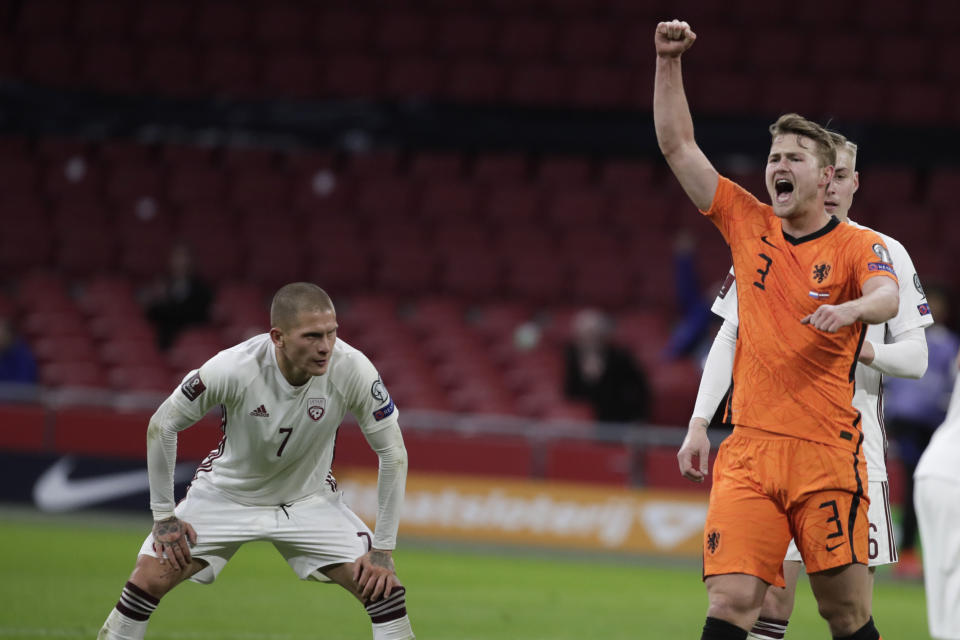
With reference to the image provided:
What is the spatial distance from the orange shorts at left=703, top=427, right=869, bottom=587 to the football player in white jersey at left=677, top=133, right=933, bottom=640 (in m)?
0.22

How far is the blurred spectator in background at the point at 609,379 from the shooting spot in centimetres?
1405

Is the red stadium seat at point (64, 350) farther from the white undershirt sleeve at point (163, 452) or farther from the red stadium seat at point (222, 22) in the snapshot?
the white undershirt sleeve at point (163, 452)

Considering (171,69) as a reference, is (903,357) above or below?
below

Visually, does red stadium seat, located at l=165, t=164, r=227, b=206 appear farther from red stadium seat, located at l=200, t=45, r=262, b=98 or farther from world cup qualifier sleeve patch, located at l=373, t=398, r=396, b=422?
world cup qualifier sleeve patch, located at l=373, t=398, r=396, b=422

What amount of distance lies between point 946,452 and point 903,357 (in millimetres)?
515

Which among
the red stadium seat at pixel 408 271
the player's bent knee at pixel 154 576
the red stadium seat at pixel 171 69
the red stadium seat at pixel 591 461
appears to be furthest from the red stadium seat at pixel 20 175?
the player's bent knee at pixel 154 576

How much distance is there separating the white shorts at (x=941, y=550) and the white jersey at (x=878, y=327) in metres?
0.40

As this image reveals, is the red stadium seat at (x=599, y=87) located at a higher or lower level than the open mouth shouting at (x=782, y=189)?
higher

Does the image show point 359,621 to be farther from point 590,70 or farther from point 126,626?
point 590,70

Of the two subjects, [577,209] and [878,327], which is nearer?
[878,327]

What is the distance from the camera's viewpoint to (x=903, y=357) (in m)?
5.05

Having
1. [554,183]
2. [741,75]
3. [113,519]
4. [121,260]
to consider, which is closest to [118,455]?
[113,519]

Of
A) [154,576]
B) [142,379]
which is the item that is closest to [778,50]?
[142,379]

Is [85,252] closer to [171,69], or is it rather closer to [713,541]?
[171,69]
